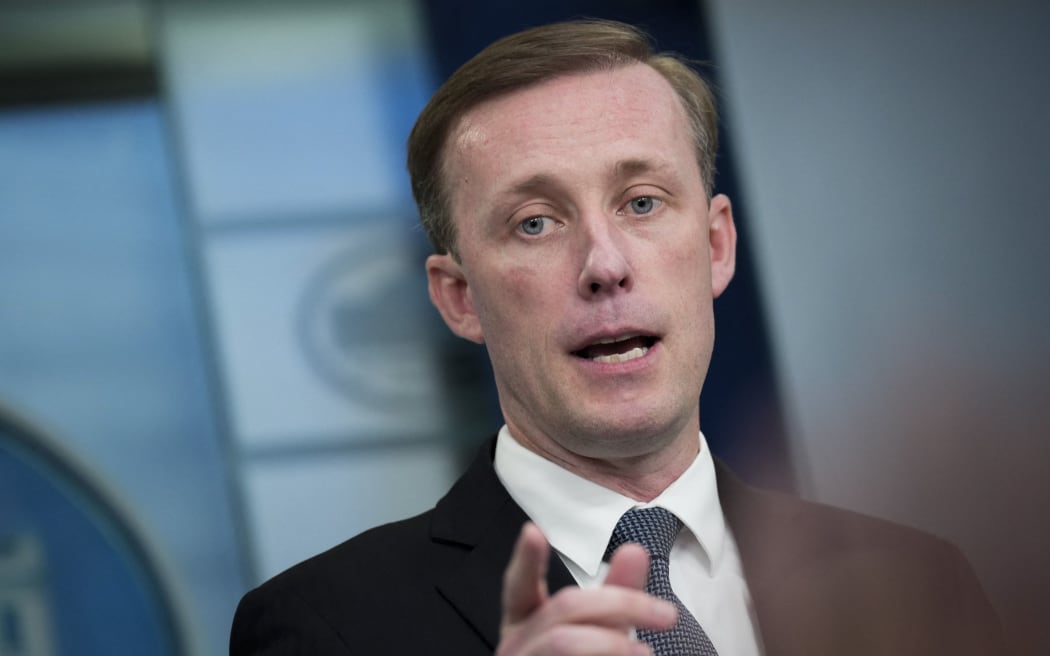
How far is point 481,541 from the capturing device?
122cm

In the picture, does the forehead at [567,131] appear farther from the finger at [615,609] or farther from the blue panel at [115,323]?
the blue panel at [115,323]

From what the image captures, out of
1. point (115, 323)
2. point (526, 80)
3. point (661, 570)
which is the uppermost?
point (526, 80)

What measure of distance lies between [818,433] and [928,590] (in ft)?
0.20

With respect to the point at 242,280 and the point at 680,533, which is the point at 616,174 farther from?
the point at 242,280

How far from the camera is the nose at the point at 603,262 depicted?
3.63ft

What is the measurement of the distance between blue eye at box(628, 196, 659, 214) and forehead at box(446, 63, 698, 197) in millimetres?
39

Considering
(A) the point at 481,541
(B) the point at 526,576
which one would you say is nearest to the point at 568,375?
(A) the point at 481,541

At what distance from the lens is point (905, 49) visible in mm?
1010

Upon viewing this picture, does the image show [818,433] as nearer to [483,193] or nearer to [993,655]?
[993,655]

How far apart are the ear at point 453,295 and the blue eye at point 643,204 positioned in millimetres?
257

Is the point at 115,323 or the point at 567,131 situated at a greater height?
the point at 567,131

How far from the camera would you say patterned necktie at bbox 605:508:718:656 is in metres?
1.07

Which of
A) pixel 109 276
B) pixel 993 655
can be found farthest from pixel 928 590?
pixel 109 276

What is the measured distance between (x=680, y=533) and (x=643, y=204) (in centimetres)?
33
